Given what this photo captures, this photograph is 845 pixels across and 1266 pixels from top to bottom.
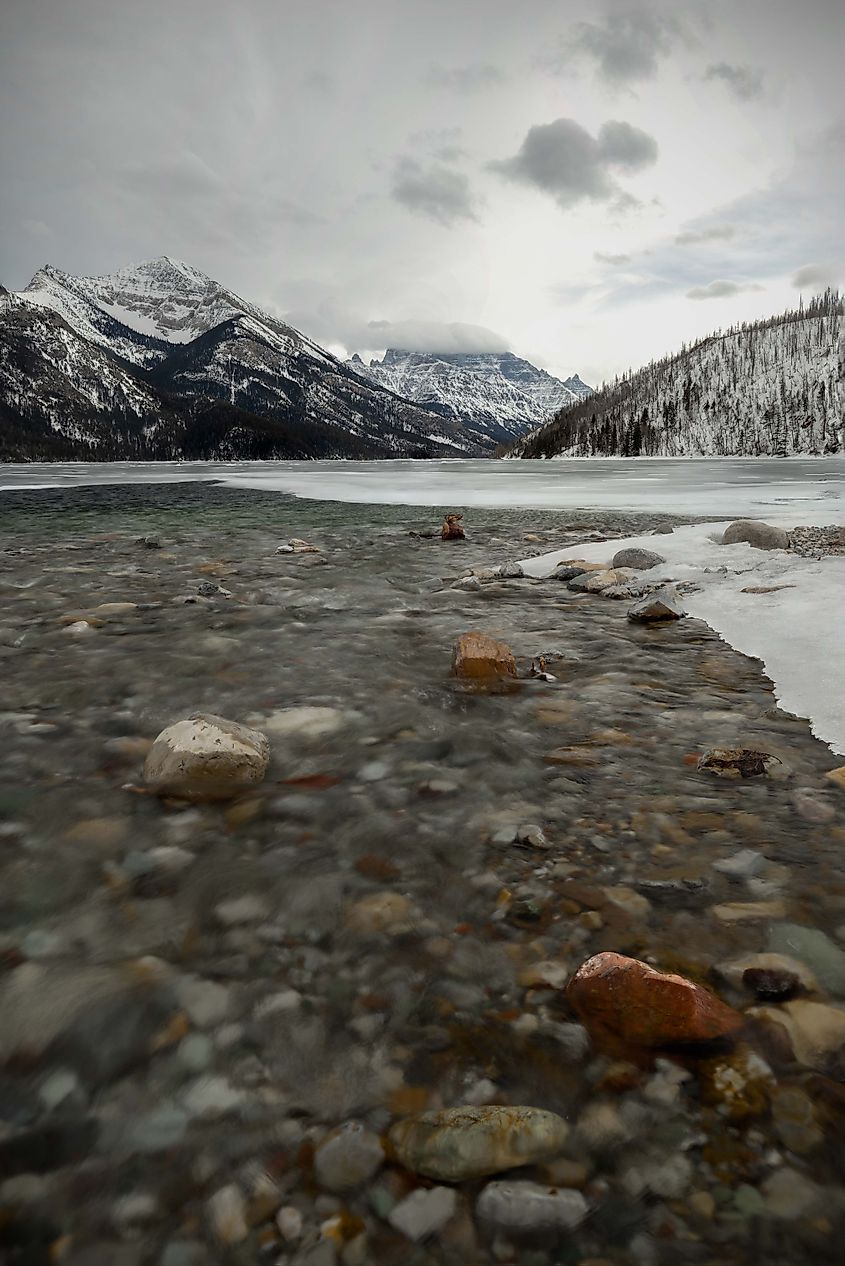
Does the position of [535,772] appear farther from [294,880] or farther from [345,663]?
[345,663]

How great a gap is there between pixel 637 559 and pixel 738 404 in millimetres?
161263

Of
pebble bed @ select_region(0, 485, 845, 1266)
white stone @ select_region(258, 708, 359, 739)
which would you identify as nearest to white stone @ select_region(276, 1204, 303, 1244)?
pebble bed @ select_region(0, 485, 845, 1266)

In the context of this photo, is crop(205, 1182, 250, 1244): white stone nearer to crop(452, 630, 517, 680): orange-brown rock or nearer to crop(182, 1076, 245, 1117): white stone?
crop(182, 1076, 245, 1117): white stone

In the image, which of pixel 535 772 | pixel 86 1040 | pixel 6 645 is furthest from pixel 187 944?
pixel 6 645

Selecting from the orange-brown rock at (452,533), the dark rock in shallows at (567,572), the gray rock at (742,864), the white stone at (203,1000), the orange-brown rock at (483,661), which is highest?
the orange-brown rock at (452,533)

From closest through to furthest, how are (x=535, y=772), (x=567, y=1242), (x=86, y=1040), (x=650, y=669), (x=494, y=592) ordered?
(x=567, y=1242), (x=86, y=1040), (x=535, y=772), (x=650, y=669), (x=494, y=592)

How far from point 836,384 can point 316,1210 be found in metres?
171

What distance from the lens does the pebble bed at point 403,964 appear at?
150 cm

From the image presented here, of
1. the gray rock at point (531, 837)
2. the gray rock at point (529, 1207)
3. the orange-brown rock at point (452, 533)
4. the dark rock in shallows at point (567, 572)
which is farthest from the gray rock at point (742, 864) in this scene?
the orange-brown rock at point (452, 533)

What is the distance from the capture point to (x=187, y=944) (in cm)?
239

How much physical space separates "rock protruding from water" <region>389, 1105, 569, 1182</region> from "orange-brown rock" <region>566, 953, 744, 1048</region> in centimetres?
38

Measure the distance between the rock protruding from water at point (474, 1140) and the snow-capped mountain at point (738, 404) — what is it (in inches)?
5934

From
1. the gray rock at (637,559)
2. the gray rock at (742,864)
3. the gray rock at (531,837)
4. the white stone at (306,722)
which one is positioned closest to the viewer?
the gray rock at (742,864)

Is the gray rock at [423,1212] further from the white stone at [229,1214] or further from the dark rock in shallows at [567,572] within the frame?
the dark rock in shallows at [567,572]
